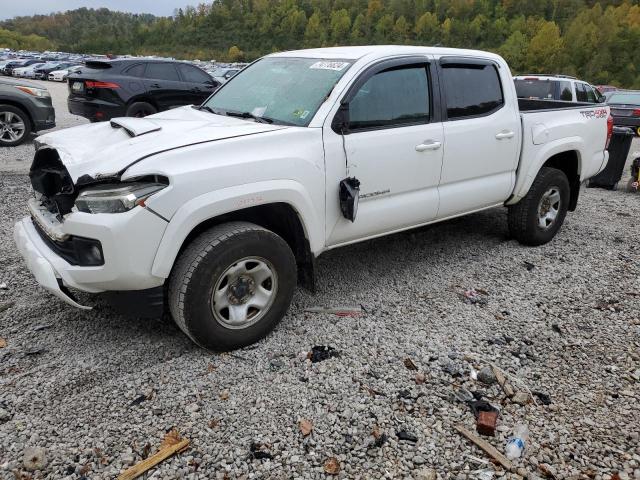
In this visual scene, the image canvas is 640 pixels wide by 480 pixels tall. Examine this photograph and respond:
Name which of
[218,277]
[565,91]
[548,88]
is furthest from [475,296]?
[565,91]

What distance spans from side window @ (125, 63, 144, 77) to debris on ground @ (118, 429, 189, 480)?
9.80 meters

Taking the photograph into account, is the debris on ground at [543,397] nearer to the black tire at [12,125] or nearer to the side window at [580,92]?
the black tire at [12,125]

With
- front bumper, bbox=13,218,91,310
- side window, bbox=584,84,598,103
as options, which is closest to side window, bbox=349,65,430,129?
front bumper, bbox=13,218,91,310

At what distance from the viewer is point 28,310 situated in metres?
3.64

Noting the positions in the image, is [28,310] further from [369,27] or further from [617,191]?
[369,27]

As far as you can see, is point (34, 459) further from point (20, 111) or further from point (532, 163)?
point (20, 111)

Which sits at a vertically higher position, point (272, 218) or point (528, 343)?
point (272, 218)

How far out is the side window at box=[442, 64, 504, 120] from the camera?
Answer: 408cm

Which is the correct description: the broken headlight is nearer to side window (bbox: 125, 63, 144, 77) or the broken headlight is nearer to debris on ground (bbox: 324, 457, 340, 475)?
debris on ground (bbox: 324, 457, 340, 475)

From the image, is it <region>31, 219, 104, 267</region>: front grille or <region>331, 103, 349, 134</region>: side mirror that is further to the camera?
<region>331, 103, 349, 134</region>: side mirror

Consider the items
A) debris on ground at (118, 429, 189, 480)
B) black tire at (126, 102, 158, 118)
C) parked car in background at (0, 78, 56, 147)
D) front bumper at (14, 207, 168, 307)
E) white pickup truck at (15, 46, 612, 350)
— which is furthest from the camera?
black tire at (126, 102, 158, 118)

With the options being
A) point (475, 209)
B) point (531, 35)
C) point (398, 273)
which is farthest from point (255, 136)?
point (531, 35)

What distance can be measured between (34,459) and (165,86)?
9.81 meters

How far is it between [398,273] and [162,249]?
7.63 feet
